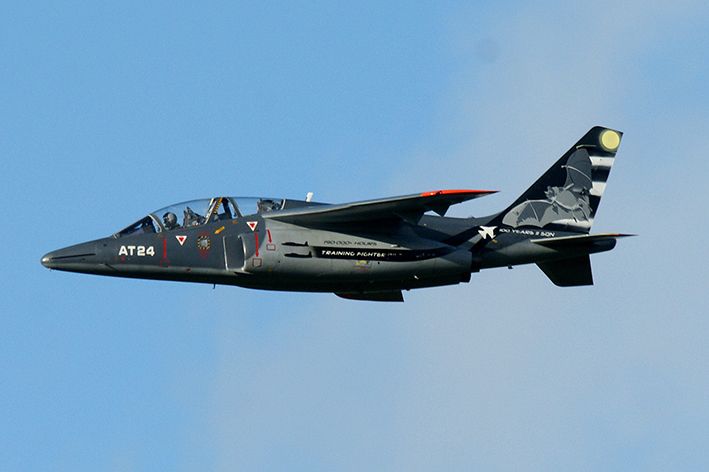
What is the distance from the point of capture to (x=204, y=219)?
108 feet

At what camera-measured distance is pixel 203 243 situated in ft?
107

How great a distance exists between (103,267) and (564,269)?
39.3 feet

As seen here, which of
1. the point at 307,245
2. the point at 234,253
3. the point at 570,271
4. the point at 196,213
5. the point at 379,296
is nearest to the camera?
the point at 234,253

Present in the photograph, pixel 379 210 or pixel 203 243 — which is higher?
pixel 379 210

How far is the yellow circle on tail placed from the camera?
37.5 metres

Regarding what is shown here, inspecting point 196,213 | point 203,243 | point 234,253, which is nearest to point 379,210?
point 234,253

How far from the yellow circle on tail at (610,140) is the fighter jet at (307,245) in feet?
11.2

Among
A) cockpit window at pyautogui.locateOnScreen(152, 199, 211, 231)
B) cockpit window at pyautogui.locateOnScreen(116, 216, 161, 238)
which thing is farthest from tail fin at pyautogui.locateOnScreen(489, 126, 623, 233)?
cockpit window at pyautogui.locateOnScreen(116, 216, 161, 238)

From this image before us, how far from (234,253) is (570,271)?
9.35 meters

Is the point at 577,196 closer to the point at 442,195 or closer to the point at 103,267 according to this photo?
the point at 442,195

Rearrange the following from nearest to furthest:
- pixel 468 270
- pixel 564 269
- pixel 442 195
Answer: pixel 442 195 → pixel 468 270 → pixel 564 269

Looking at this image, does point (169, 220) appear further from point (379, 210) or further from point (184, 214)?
point (379, 210)

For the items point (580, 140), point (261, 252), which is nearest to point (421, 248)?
point (261, 252)

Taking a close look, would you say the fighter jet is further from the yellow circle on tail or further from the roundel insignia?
the yellow circle on tail
